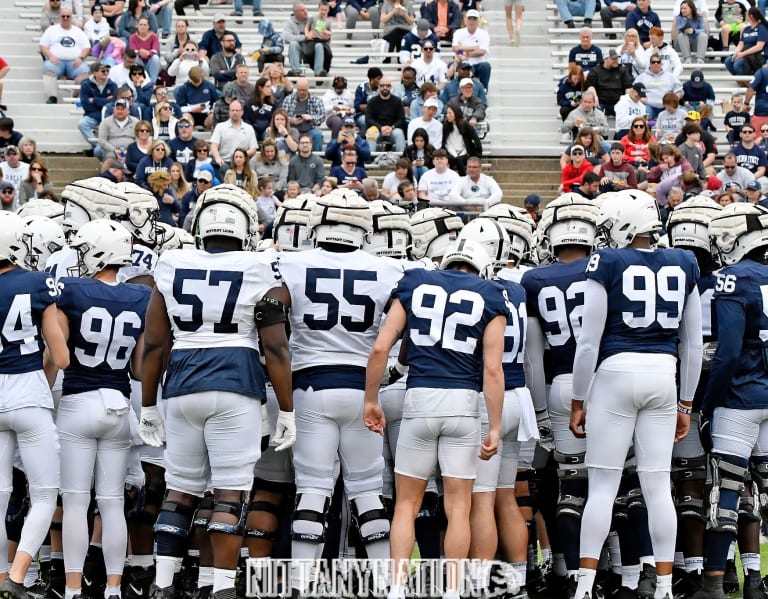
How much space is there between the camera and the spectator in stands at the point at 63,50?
2122 centimetres

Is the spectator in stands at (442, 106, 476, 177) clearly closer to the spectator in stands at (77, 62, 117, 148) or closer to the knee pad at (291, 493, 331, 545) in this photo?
the spectator in stands at (77, 62, 117, 148)

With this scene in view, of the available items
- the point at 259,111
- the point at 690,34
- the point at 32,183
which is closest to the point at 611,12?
the point at 690,34

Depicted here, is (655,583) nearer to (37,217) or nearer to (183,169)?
(37,217)

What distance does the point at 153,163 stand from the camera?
17.3 m

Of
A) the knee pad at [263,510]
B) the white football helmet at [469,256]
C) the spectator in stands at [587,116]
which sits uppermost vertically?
the white football helmet at [469,256]

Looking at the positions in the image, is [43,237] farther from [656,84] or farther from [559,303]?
[656,84]

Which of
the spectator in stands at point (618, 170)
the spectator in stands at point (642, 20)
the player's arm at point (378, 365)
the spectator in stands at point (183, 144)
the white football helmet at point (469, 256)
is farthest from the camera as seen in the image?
the spectator in stands at point (642, 20)

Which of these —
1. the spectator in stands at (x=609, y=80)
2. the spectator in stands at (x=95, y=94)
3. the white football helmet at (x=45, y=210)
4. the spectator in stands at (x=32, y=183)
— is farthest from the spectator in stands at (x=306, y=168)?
the white football helmet at (x=45, y=210)

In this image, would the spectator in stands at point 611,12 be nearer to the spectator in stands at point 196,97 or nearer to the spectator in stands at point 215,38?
the spectator in stands at point 215,38

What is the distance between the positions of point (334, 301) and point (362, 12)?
50.2 ft

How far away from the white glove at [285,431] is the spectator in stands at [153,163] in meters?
9.60

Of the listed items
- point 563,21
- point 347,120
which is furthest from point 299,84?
point 563,21

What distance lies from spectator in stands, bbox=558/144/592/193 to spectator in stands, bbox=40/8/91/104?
7.57 m

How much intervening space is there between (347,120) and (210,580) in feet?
40.3
